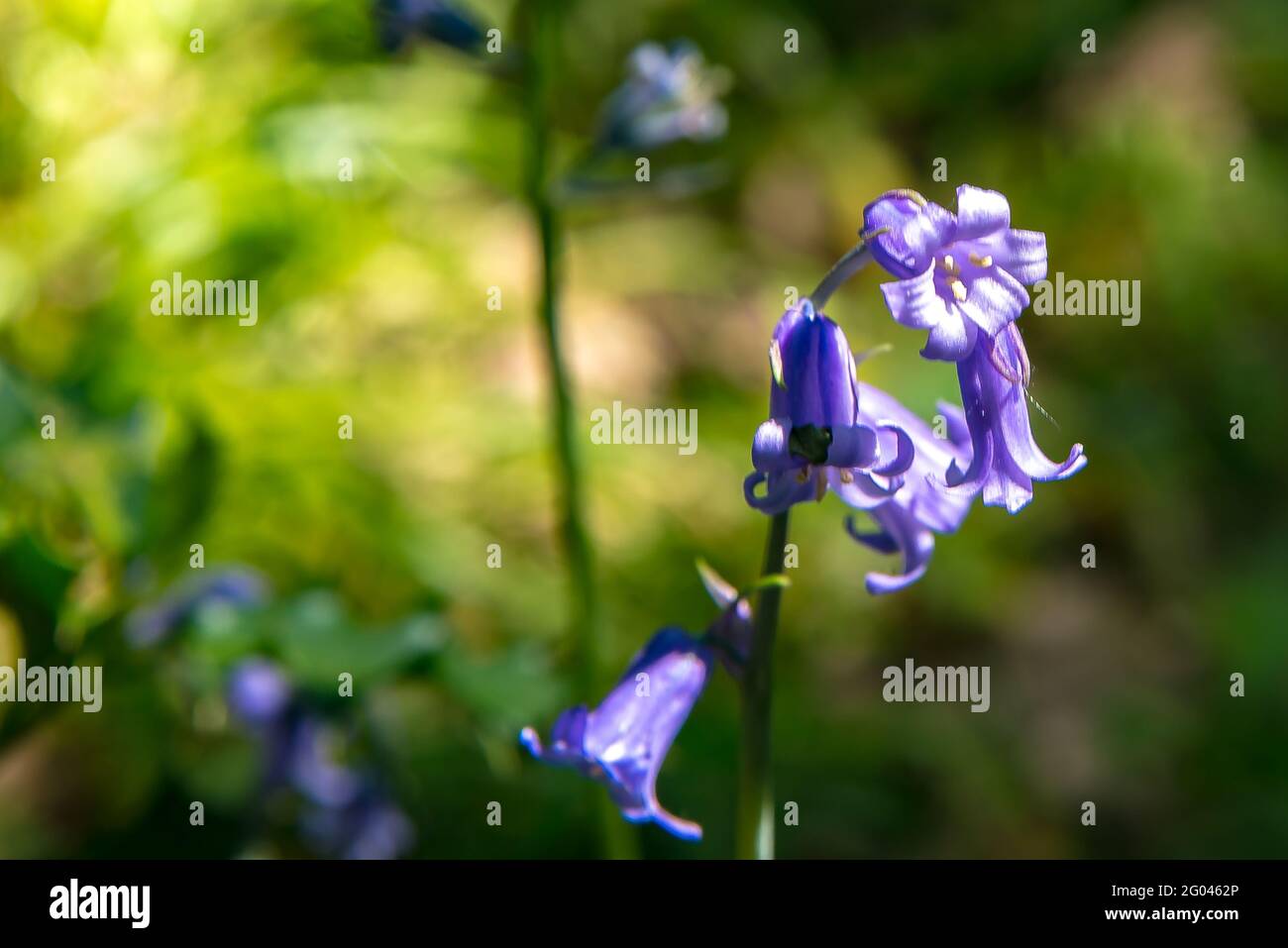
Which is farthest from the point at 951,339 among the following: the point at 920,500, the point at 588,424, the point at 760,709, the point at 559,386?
the point at 588,424

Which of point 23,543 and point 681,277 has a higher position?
point 681,277

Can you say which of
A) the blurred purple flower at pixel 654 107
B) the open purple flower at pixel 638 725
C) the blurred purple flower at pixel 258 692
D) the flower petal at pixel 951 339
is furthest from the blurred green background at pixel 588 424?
the flower petal at pixel 951 339

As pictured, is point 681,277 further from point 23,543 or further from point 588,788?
point 23,543

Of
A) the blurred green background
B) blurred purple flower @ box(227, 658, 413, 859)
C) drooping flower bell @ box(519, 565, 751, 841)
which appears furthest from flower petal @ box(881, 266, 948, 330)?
blurred purple flower @ box(227, 658, 413, 859)

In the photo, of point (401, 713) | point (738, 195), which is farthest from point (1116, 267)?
point (401, 713)
